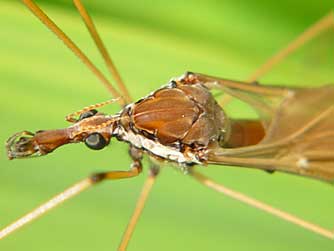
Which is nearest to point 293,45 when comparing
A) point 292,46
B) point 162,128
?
point 292,46

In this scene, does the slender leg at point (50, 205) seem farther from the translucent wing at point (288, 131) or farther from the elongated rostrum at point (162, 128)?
the translucent wing at point (288, 131)

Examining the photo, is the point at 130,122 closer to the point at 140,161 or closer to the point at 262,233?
the point at 140,161

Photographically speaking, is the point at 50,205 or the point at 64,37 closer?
the point at 50,205

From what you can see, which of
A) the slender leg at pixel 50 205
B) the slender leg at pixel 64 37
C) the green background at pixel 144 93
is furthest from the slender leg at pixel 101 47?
the slender leg at pixel 50 205

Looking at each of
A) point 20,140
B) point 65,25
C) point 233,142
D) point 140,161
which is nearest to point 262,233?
point 233,142

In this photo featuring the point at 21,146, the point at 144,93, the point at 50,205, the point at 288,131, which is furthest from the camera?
the point at 144,93

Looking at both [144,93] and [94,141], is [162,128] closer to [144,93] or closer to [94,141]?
[94,141]
